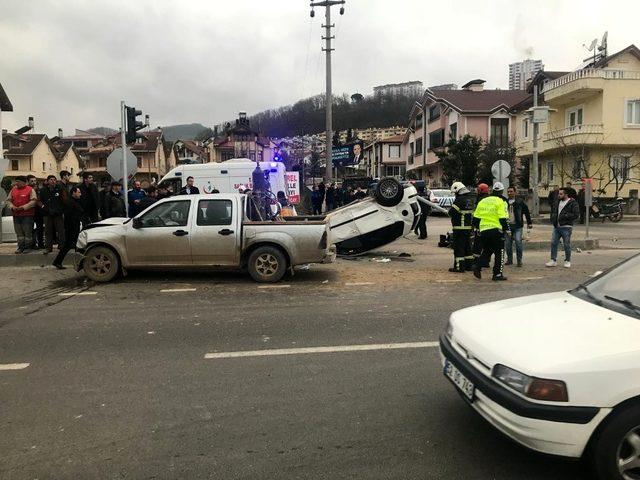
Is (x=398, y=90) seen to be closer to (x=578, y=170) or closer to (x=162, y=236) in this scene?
(x=578, y=170)

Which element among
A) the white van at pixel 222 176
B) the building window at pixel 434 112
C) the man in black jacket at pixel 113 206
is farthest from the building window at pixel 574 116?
the man in black jacket at pixel 113 206

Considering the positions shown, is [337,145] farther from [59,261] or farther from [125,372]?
[125,372]

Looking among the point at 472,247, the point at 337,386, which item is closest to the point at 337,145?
the point at 472,247

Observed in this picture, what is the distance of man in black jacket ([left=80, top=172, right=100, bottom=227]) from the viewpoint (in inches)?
487

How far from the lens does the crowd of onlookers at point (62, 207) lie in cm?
1170

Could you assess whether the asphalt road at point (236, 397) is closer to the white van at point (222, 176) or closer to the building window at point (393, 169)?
the white van at point (222, 176)

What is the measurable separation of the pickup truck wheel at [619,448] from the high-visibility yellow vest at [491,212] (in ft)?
24.1

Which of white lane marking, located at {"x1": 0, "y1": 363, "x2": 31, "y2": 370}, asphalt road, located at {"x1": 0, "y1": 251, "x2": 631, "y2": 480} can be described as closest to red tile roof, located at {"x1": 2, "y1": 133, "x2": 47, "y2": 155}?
asphalt road, located at {"x1": 0, "y1": 251, "x2": 631, "y2": 480}

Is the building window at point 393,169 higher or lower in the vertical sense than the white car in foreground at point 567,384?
higher

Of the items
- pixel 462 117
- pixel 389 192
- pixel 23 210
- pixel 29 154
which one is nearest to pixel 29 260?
pixel 23 210

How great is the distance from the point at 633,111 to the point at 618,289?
34680mm

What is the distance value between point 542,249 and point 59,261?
12.5 m

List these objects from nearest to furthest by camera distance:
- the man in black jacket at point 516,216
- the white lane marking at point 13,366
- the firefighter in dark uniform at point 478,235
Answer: the white lane marking at point 13,366 → the firefighter in dark uniform at point 478,235 → the man in black jacket at point 516,216

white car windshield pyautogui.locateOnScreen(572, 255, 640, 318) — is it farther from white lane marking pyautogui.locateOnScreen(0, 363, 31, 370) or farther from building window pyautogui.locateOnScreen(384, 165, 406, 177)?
building window pyautogui.locateOnScreen(384, 165, 406, 177)
